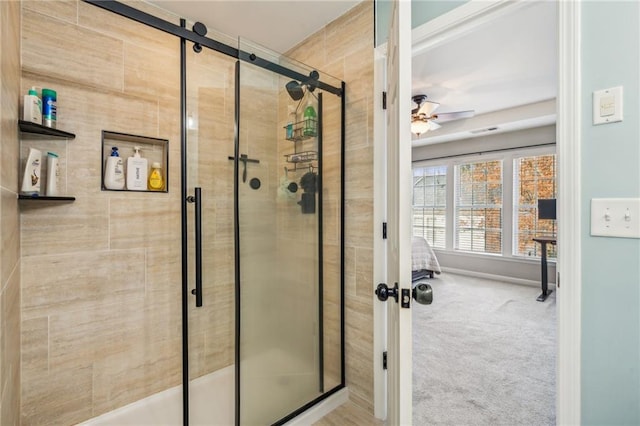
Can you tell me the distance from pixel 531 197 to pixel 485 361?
136 inches

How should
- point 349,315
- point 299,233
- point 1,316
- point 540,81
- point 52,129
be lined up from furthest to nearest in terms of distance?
point 540,81, point 349,315, point 299,233, point 52,129, point 1,316

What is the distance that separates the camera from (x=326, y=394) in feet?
6.22

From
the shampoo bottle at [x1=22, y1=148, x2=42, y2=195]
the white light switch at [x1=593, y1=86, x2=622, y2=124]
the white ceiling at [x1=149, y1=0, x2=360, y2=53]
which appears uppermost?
the white ceiling at [x1=149, y1=0, x2=360, y2=53]

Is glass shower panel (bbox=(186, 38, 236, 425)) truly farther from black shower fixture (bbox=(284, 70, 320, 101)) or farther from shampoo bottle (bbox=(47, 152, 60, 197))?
shampoo bottle (bbox=(47, 152, 60, 197))

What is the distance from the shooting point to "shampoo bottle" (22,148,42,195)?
4.56ft

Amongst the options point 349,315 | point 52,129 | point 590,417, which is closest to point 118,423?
point 349,315

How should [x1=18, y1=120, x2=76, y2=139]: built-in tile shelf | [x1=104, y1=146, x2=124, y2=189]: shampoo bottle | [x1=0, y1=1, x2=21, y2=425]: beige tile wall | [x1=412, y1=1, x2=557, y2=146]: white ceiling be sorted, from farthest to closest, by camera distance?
[x1=412, y1=1, x2=557, y2=146]: white ceiling < [x1=104, y1=146, x2=124, y2=189]: shampoo bottle < [x1=18, y1=120, x2=76, y2=139]: built-in tile shelf < [x1=0, y1=1, x2=21, y2=425]: beige tile wall

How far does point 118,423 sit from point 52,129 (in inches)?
63.1

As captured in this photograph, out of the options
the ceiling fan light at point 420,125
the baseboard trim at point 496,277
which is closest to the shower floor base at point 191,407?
the ceiling fan light at point 420,125

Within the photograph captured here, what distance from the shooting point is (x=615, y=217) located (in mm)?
1048

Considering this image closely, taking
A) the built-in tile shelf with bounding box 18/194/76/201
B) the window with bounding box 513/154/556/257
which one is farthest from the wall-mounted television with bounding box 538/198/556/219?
the built-in tile shelf with bounding box 18/194/76/201

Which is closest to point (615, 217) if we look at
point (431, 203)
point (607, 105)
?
point (607, 105)

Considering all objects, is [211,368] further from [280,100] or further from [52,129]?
[280,100]

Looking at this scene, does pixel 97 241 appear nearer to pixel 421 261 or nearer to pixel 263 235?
pixel 263 235
